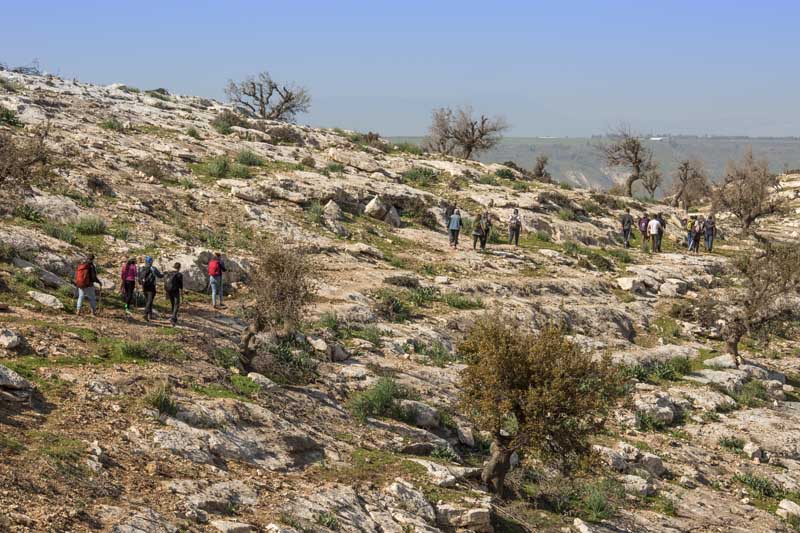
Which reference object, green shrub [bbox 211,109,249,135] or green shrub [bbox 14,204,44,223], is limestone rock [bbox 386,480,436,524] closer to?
green shrub [bbox 14,204,44,223]

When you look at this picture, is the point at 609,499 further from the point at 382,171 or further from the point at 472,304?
the point at 382,171

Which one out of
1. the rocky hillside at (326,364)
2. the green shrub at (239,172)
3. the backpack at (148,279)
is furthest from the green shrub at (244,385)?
the green shrub at (239,172)

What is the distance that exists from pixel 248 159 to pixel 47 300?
19.5 meters

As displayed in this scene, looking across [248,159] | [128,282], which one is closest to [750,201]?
[248,159]

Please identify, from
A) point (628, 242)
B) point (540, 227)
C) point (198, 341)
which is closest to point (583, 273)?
point (540, 227)

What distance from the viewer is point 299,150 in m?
40.8

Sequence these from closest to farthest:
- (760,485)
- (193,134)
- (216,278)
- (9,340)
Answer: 1. (9,340)
2. (760,485)
3. (216,278)
4. (193,134)

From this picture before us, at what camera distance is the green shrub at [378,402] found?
16.0m

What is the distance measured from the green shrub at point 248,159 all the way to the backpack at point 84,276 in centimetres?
1901

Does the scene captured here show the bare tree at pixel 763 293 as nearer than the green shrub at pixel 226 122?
Yes

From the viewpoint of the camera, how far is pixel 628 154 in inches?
2402

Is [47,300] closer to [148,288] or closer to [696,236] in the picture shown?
[148,288]

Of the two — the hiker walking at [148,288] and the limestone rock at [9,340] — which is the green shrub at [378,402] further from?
the limestone rock at [9,340]

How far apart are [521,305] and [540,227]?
510 inches
